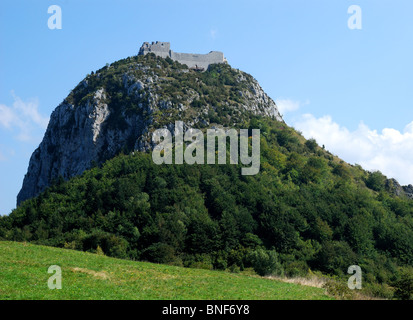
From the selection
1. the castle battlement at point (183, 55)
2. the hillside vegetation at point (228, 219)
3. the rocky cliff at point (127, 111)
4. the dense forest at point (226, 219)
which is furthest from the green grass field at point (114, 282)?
the castle battlement at point (183, 55)

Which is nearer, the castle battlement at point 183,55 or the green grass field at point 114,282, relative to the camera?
the green grass field at point 114,282

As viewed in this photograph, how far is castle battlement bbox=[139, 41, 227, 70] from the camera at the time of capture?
543ft

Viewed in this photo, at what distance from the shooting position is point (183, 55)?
167m

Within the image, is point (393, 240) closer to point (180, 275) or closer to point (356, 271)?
point (356, 271)

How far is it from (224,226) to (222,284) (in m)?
52.6

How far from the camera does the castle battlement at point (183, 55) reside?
166m

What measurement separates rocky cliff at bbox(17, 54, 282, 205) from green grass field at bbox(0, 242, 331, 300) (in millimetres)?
82898

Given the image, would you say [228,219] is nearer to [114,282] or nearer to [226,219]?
[226,219]

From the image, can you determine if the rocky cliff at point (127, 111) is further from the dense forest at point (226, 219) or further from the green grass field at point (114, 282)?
the green grass field at point (114, 282)

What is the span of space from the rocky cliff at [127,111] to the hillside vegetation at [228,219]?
20.6m

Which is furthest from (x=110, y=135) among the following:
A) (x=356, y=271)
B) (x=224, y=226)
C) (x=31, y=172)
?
(x=356, y=271)

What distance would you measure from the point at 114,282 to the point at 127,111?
107398mm

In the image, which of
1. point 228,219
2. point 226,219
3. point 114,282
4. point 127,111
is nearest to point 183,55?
point 127,111
